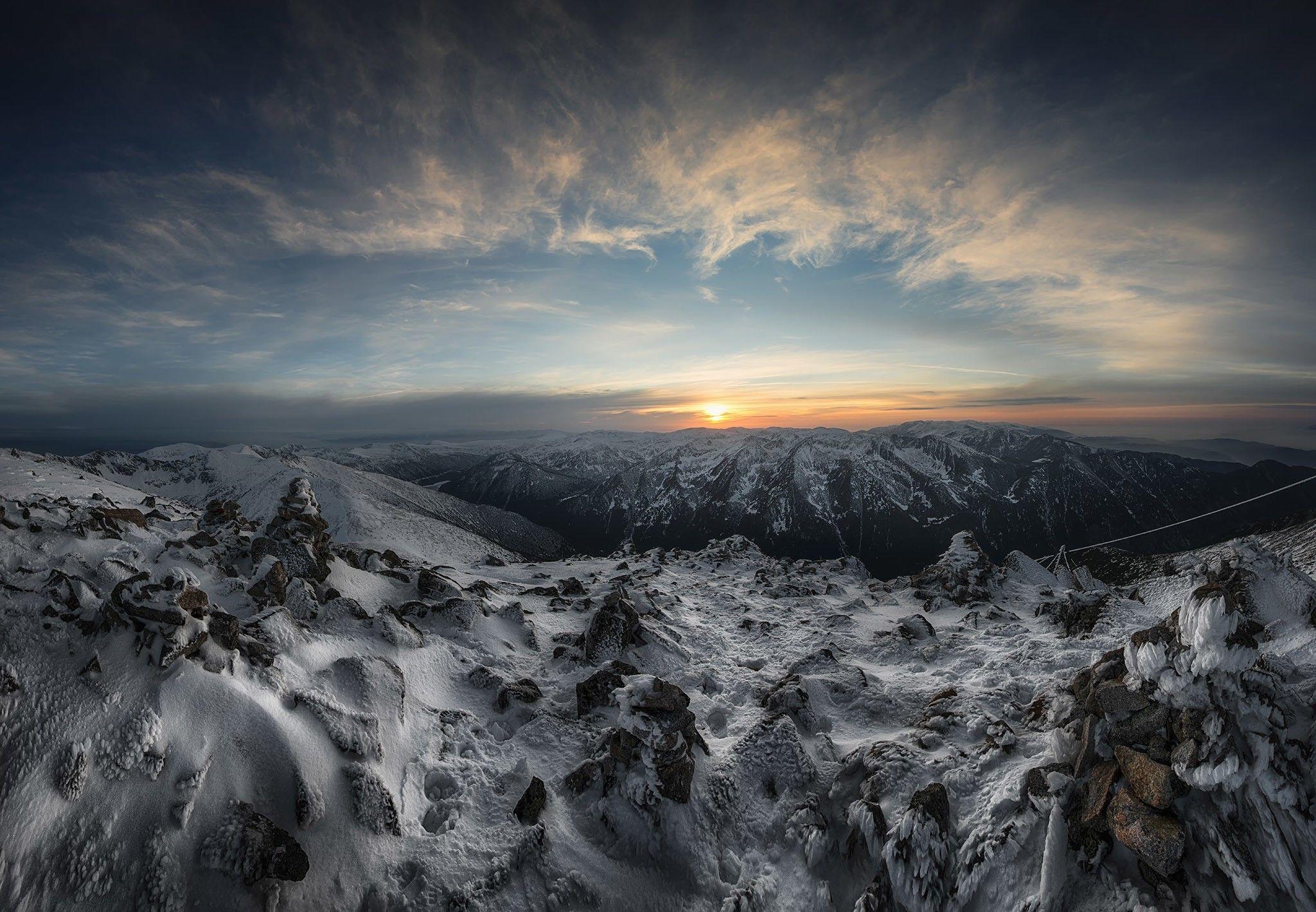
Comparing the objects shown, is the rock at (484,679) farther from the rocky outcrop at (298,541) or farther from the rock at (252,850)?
the rocky outcrop at (298,541)

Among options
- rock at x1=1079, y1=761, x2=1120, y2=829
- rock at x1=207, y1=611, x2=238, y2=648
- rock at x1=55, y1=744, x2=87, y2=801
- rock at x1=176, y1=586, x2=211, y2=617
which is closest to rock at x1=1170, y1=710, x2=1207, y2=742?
rock at x1=1079, y1=761, x2=1120, y2=829

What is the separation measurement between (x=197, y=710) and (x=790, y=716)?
732 inches

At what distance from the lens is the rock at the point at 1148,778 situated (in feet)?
30.2

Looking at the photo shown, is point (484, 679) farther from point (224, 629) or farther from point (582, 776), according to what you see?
point (224, 629)

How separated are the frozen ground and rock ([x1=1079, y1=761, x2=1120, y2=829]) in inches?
2.4

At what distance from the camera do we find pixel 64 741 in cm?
988

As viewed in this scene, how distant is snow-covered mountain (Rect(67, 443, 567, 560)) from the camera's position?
102 meters

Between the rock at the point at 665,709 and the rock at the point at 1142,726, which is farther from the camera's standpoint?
the rock at the point at 665,709

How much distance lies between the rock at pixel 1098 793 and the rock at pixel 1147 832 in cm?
13

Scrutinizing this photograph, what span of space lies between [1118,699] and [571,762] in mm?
15606

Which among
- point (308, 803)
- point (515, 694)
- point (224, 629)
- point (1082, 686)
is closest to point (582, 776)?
point (515, 694)

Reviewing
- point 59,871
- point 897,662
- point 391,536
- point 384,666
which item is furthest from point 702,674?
point 391,536

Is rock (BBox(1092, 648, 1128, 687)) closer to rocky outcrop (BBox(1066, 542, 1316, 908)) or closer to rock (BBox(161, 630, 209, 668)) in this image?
rocky outcrop (BBox(1066, 542, 1316, 908))

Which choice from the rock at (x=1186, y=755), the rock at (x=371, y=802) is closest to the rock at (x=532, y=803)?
the rock at (x=371, y=802)
